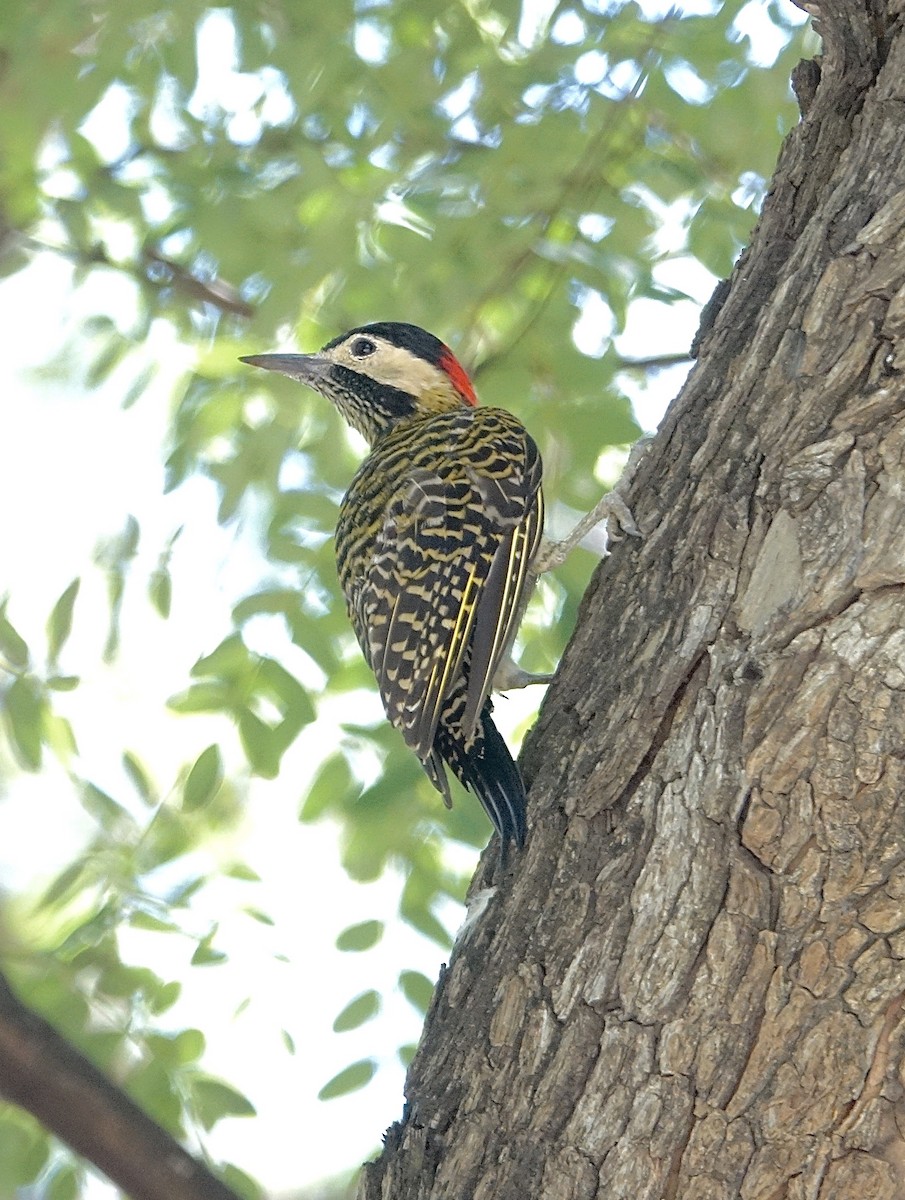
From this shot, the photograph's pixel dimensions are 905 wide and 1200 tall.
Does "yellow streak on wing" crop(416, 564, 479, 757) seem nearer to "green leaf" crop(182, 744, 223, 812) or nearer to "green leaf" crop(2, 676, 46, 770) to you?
"green leaf" crop(182, 744, 223, 812)

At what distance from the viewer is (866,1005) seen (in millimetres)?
1900

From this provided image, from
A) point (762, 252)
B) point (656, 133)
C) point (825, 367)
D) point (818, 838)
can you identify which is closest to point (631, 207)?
point (656, 133)

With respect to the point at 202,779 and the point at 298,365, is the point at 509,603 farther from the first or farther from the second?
the point at 298,365

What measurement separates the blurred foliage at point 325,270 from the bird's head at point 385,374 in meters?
0.09

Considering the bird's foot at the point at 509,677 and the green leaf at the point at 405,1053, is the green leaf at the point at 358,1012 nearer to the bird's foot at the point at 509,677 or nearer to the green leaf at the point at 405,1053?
the green leaf at the point at 405,1053

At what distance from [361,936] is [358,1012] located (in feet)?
0.65

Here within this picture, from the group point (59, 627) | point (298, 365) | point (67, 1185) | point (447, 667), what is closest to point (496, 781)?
point (447, 667)

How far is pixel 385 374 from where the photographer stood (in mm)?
4605

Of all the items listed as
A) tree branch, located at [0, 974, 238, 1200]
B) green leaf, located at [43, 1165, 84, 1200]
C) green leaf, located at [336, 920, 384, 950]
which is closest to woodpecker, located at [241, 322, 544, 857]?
green leaf, located at [336, 920, 384, 950]

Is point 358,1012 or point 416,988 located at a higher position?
point 416,988

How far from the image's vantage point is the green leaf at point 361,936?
3.73m

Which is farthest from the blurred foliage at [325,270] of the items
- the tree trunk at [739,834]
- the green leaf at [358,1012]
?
the tree trunk at [739,834]

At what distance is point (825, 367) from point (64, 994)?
2.59m

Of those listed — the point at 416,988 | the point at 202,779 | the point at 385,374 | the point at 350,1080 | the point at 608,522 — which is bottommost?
the point at 350,1080
